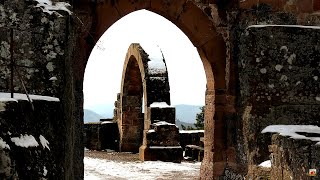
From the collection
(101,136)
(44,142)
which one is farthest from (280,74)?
(101,136)

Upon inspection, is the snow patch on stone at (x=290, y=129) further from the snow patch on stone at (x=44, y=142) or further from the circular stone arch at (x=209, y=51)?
the snow patch on stone at (x=44, y=142)

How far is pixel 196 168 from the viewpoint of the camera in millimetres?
9969

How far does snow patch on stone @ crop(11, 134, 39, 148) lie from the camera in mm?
2278

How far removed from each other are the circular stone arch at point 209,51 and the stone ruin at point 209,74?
2cm

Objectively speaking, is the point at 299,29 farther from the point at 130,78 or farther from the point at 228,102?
the point at 130,78

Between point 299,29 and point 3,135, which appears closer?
point 3,135

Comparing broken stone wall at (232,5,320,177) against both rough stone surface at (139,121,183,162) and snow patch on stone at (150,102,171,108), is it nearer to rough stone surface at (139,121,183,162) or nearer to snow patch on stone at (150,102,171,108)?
rough stone surface at (139,121,183,162)

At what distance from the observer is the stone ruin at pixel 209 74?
9.06 feet

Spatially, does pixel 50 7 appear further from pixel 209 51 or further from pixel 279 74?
pixel 209 51

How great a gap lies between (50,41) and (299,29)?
2.76m

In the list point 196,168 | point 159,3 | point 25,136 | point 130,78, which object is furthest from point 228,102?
point 130,78

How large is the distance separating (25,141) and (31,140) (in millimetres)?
81

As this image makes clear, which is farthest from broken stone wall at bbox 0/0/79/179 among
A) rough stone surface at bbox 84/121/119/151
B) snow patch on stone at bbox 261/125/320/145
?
rough stone surface at bbox 84/121/119/151

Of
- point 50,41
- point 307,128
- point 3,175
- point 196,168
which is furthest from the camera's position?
point 196,168
